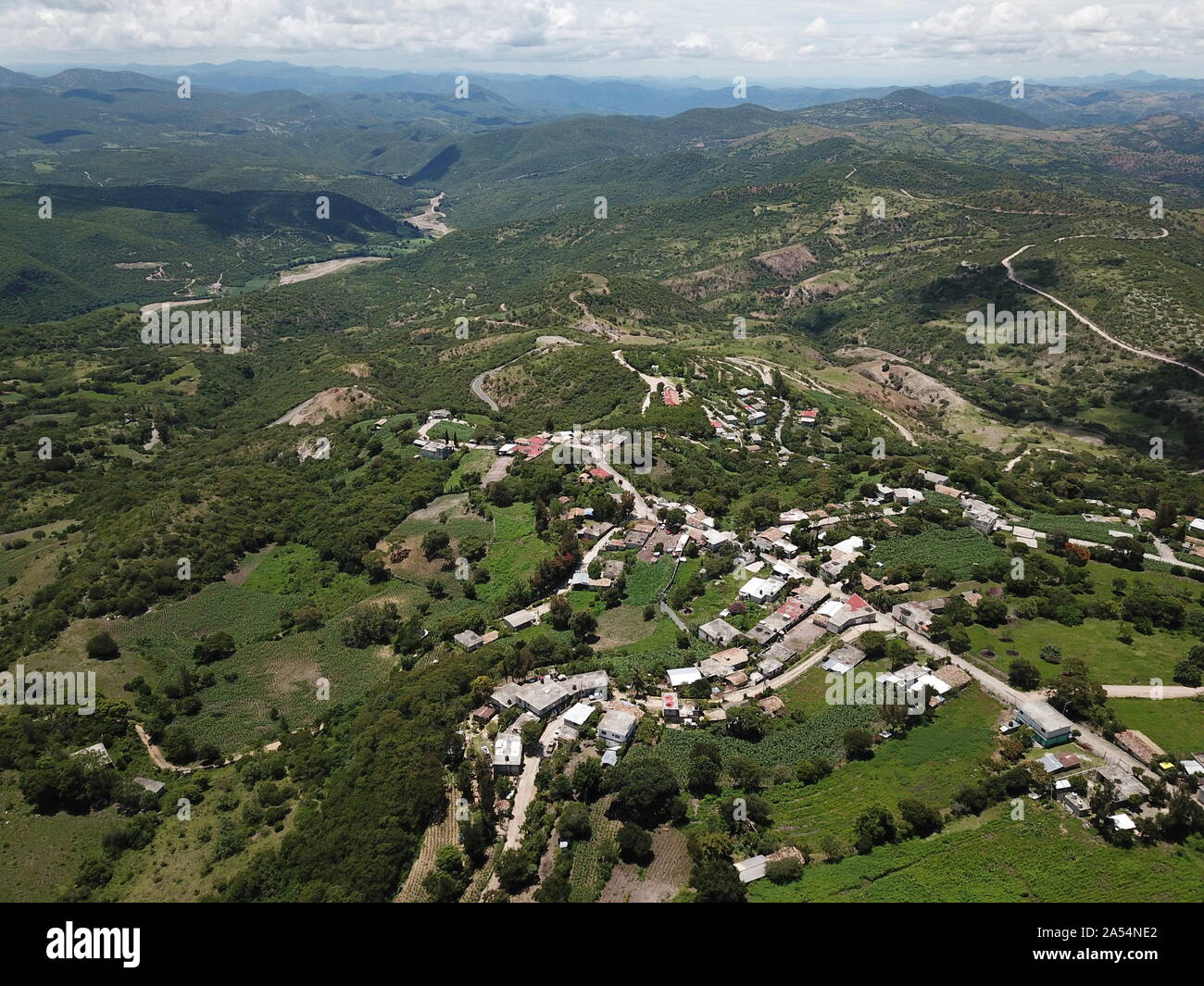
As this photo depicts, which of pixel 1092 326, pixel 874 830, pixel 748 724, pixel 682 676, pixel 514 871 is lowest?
pixel 514 871

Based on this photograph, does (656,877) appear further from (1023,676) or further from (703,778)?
(1023,676)

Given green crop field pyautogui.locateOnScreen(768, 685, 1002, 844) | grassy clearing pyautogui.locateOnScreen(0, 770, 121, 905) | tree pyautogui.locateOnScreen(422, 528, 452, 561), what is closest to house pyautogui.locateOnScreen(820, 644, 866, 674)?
green crop field pyautogui.locateOnScreen(768, 685, 1002, 844)

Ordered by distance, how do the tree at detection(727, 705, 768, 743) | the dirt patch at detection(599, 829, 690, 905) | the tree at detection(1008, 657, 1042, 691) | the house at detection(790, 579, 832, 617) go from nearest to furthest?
1. the dirt patch at detection(599, 829, 690, 905)
2. the tree at detection(727, 705, 768, 743)
3. the tree at detection(1008, 657, 1042, 691)
4. the house at detection(790, 579, 832, 617)

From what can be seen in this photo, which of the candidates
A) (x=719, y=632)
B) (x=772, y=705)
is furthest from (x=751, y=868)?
(x=719, y=632)

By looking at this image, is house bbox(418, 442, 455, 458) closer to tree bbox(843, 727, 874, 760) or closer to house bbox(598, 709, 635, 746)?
house bbox(598, 709, 635, 746)

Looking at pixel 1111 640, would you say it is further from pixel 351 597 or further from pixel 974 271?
pixel 974 271

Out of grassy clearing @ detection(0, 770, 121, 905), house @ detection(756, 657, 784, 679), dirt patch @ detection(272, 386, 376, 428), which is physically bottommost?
grassy clearing @ detection(0, 770, 121, 905)

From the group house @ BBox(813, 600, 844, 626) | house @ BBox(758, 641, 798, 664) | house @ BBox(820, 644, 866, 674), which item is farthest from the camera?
house @ BBox(813, 600, 844, 626)
